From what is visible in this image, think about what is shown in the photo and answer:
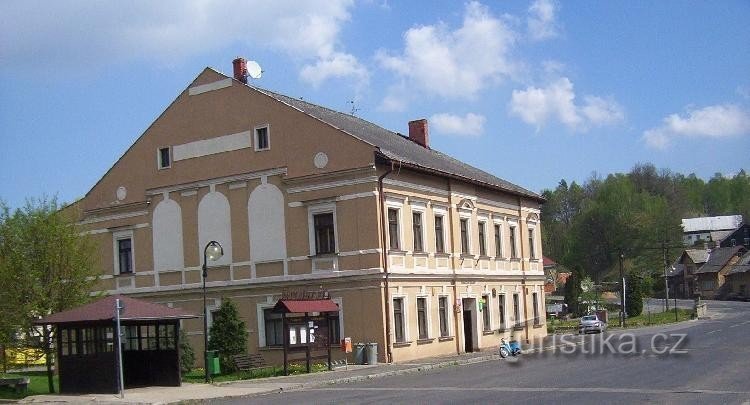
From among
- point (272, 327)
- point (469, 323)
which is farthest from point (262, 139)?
point (469, 323)

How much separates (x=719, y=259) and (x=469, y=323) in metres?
96.2

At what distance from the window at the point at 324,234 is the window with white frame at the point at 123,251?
10458 millimetres

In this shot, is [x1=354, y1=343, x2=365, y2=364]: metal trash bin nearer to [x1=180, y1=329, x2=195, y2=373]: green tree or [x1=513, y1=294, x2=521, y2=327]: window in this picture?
[x1=180, y1=329, x2=195, y2=373]: green tree

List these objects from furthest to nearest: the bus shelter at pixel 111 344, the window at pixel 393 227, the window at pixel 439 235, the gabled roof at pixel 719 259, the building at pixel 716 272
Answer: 1. the gabled roof at pixel 719 259
2. the building at pixel 716 272
3. the window at pixel 439 235
4. the window at pixel 393 227
5. the bus shelter at pixel 111 344

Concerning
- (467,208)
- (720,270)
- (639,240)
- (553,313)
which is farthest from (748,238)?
(467,208)

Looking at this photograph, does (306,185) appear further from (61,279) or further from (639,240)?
(639,240)

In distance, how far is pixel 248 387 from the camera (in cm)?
2648

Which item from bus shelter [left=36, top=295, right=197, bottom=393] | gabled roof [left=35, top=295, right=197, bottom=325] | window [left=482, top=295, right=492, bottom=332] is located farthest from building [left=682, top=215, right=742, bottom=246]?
gabled roof [left=35, top=295, right=197, bottom=325]

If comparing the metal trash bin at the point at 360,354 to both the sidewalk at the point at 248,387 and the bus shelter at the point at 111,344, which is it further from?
the bus shelter at the point at 111,344

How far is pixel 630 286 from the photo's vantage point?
269 feet

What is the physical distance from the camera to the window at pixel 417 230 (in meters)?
38.2

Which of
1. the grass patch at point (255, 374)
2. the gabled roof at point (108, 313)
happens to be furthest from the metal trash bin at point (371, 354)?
the gabled roof at point (108, 313)

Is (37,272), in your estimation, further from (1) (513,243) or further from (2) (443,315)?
(1) (513,243)

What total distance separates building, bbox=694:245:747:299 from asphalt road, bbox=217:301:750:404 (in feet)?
321
